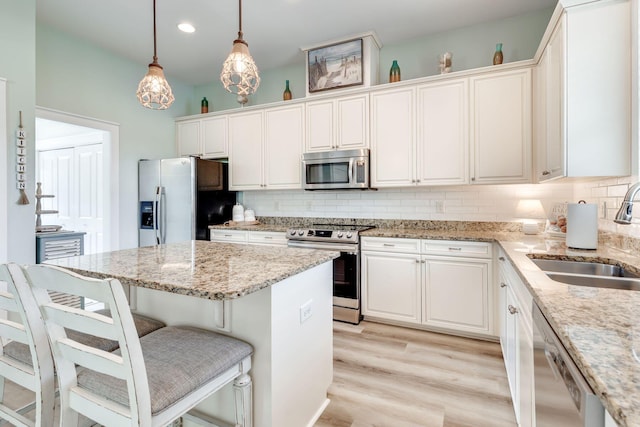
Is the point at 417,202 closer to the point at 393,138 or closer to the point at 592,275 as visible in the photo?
the point at 393,138

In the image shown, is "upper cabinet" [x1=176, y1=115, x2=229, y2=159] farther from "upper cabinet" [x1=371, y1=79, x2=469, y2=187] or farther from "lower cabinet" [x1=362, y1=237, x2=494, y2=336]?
"lower cabinet" [x1=362, y1=237, x2=494, y2=336]

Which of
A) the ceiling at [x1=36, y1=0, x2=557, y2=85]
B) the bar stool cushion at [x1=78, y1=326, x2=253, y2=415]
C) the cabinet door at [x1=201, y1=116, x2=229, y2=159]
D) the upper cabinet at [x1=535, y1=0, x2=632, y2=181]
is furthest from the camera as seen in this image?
the cabinet door at [x1=201, y1=116, x2=229, y2=159]

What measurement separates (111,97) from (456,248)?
4.03m

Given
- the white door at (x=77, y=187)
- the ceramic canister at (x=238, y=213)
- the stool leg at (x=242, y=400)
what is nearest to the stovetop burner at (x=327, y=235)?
the ceramic canister at (x=238, y=213)

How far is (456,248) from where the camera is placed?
2771 mm

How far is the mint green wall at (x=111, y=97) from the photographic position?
3131 mm

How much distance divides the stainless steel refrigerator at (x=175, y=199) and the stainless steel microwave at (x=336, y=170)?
3.98ft

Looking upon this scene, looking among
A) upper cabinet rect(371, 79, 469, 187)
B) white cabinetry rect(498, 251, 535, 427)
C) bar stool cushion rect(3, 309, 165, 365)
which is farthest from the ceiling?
bar stool cushion rect(3, 309, 165, 365)

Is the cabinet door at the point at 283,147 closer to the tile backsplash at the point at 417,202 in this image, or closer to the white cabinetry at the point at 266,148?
the white cabinetry at the point at 266,148

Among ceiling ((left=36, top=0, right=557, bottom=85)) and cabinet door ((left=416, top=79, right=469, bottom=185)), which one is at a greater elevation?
ceiling ((left=36, top=0, right=557, bottom=85))

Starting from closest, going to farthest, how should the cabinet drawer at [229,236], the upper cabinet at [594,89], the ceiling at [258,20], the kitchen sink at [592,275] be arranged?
the kitchen sink at [592,275] → the upper cabinet at [594,89] → the ceiling at [258,20] → the cabinet drawer at [229,236]

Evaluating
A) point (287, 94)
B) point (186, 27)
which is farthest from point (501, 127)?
point (186, 27)

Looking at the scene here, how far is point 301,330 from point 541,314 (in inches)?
38.9

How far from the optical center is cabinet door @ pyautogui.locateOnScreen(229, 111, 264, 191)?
3.96m
